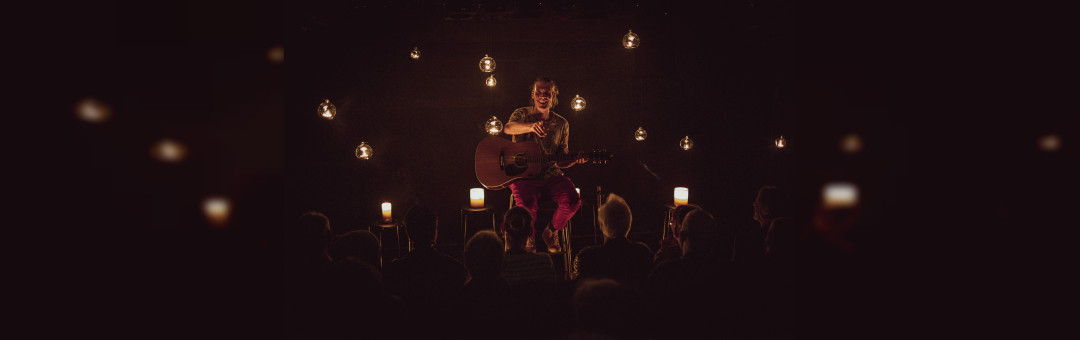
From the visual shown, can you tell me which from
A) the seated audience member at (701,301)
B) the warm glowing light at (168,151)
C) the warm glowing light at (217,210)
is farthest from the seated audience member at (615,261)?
the warm glowing light at (168,151)

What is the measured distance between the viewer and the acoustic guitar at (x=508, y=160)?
169 inches

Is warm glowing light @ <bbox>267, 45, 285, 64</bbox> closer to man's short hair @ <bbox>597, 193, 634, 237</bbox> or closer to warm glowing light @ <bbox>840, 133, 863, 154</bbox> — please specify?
warm glowing light @ <bbox>840, 133, 863, 154</bbox>

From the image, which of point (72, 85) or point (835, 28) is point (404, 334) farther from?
point (835, 28)

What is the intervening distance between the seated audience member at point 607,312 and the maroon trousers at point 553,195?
2540 mm

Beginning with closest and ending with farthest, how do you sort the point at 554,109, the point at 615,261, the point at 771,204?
the point at 615,261 < the point at 771,204 < the point at 554,109

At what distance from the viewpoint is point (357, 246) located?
8.16 ft

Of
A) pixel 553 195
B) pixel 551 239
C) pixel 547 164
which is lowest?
pixel 551 239

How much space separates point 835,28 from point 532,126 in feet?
11.2

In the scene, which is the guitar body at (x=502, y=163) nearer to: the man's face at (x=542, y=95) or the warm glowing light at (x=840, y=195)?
the man's face at (x=542, y=95)

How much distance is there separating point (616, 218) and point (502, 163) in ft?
6.29

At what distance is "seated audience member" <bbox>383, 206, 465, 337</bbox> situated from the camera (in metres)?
1.69

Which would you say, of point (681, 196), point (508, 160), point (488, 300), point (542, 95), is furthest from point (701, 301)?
point (542, 95)

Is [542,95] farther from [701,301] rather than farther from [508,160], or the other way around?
[701,301]

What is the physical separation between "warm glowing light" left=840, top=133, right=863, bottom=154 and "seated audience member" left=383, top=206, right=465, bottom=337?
132 cm
